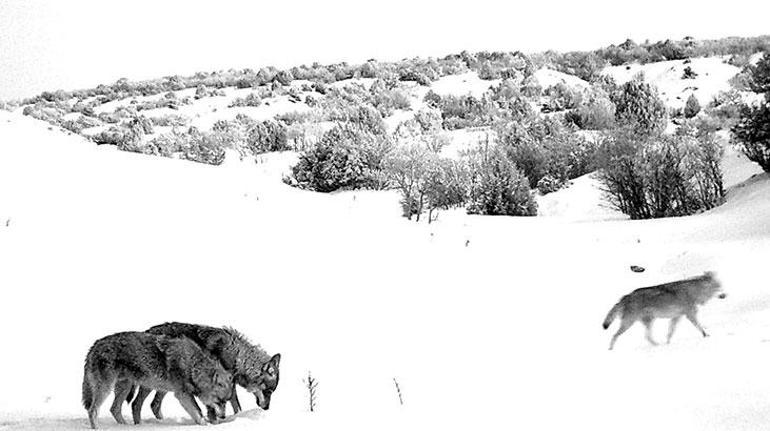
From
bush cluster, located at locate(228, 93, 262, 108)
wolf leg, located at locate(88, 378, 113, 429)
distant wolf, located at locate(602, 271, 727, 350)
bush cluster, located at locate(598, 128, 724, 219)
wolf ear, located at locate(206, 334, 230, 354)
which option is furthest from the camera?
bush cluster, located at locate(228, 93, 262, 108)

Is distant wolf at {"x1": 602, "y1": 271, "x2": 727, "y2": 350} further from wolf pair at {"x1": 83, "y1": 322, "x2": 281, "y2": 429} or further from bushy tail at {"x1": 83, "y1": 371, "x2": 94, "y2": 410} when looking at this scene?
bushy tail at {"x1": 83, "y1": 371, "x2": 94, "y2": 410}

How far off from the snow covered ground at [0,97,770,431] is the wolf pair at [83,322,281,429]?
209mm

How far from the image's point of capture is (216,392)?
439cm

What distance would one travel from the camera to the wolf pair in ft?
14.0

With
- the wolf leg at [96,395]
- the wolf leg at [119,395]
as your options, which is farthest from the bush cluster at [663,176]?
the wolf leg at [96,395]

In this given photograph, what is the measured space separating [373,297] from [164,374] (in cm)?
484

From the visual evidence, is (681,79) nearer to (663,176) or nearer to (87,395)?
(663,176)

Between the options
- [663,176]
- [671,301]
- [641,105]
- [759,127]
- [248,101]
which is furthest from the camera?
[248,101]

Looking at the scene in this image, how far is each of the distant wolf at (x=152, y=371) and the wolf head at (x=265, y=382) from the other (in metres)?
0.24

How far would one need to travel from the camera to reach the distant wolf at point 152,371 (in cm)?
425

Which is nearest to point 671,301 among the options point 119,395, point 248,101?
point 119,395

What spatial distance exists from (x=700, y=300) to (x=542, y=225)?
764 centimetres

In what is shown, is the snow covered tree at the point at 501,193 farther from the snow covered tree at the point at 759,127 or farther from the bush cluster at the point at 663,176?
the snow covered tree at the point at 759,127

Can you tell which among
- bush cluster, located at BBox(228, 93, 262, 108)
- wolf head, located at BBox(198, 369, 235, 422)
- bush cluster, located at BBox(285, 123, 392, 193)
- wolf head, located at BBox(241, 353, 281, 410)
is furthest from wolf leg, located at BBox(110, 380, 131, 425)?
bush cluster, located at BBox(228, 93, 262, 108)
